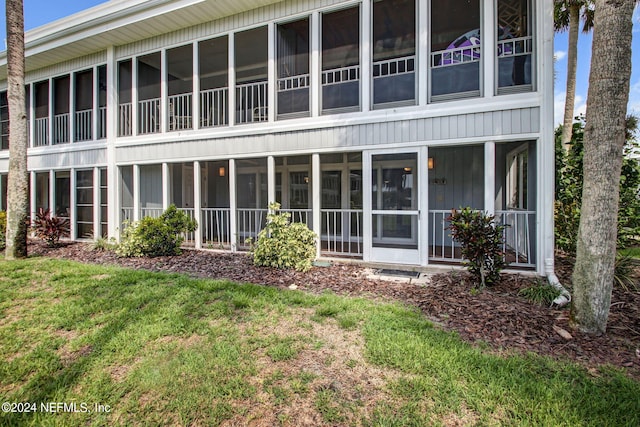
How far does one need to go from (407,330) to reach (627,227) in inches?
223

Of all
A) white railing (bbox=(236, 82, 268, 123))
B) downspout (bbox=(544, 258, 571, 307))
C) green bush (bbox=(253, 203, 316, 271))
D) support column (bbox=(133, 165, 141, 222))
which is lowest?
downspout (bbox=(544, 258, 571, 307))

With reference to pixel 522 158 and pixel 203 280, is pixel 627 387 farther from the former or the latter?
pixel 522 158

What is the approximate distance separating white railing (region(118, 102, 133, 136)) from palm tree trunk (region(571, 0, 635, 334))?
32.1 feet

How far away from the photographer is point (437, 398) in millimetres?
2225

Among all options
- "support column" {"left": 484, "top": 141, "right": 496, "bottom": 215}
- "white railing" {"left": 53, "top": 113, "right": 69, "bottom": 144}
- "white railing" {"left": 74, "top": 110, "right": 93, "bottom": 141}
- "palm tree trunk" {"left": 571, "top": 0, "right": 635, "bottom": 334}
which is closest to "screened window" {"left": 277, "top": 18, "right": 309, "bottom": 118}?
"support column" {"left": 484, "top": 141, "right": 496, "bottom": 215}

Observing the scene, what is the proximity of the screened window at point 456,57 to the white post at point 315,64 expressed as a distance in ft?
7.41

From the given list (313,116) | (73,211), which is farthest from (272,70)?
(73,211)

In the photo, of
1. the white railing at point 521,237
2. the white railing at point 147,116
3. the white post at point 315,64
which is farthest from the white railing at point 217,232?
the white railing at point 521,237

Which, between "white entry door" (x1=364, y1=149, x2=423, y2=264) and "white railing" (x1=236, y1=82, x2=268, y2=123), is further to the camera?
"white railing" (x1=236, y1=82, x2=268, y2=123)

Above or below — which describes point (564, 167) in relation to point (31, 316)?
above

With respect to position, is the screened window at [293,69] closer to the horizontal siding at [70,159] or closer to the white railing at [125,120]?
the white railing at [125,120]

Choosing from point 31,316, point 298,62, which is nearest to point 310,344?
point 31,316

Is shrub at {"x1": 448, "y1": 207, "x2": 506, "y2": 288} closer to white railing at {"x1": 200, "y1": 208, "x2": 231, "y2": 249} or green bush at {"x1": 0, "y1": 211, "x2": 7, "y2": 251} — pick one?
white railing at {"x1": 200, "y1": 208, "x2": 231, "y2": 249}

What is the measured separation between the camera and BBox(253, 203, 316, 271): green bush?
5.60 meters
